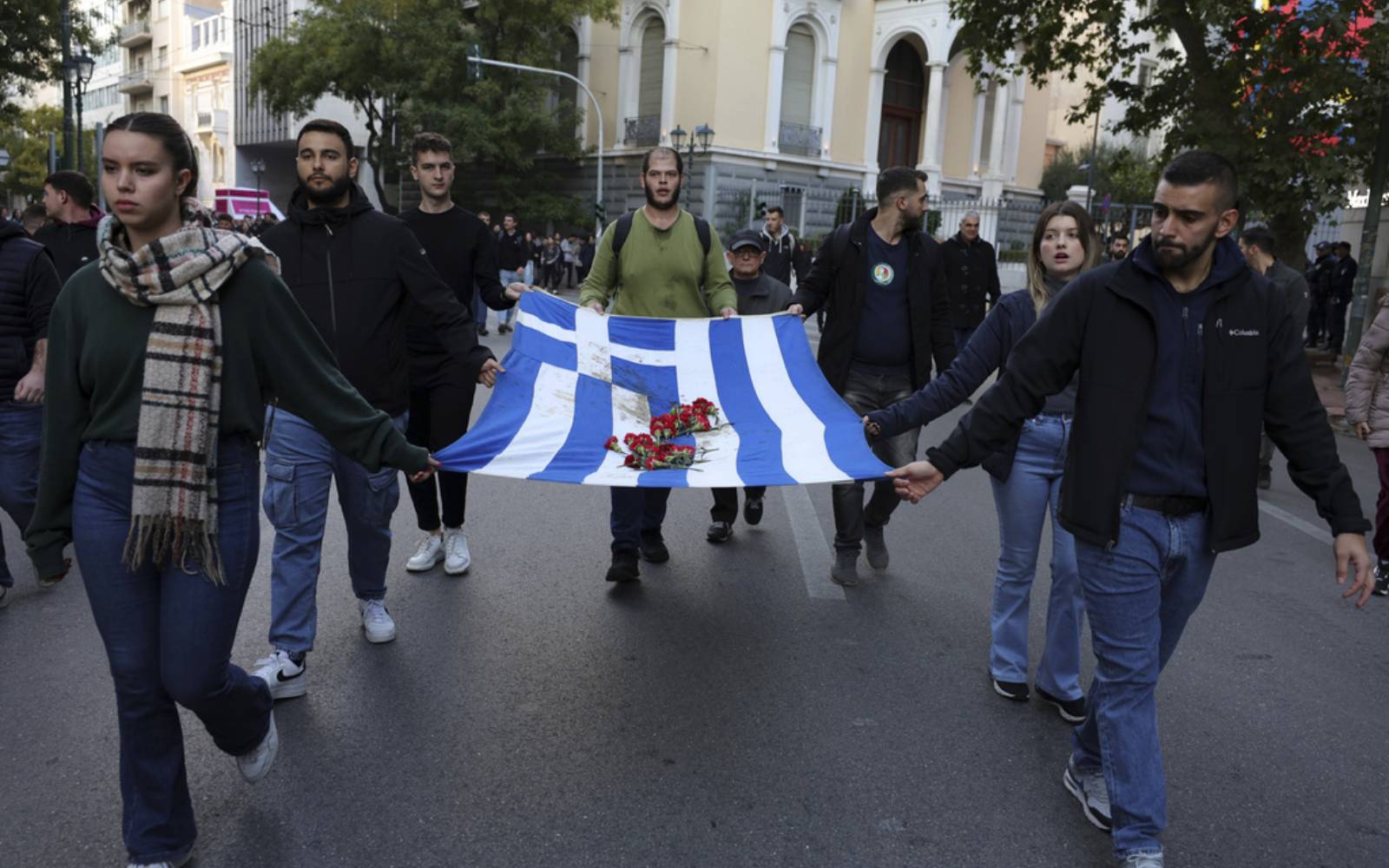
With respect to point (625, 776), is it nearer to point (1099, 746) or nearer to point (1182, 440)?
point (1099, 746)

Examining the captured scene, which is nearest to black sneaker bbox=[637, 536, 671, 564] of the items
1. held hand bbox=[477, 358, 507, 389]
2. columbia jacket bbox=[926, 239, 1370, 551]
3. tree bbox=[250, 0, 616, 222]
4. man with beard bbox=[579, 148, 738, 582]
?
man with beard bbox=[579, 148, 738, 582]

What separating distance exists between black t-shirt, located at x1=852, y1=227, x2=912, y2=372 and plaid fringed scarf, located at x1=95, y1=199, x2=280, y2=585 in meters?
3.64

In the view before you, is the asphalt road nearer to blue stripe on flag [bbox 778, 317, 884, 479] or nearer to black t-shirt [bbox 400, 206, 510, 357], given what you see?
blue stripe on flag [bbox 778, 317, 884, 479]

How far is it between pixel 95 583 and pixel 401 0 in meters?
38.0

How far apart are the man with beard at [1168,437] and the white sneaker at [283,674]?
284cm

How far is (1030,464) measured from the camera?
433 cm

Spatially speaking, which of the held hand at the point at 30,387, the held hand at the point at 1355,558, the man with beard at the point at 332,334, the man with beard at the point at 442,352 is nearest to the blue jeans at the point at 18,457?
the held hand at the point at 30,387

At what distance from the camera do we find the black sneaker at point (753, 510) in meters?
7.18

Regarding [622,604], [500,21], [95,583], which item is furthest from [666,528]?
[500,21]

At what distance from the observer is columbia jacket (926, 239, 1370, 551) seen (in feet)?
9.93

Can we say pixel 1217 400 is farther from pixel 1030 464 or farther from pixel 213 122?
pixel 213 122

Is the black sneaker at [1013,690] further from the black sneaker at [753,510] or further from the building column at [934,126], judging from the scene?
the building column at [934,126]

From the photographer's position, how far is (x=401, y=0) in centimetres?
3700

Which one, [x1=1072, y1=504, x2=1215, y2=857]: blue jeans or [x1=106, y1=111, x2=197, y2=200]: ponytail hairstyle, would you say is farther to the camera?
[x1=1072, y1=504, x2=1215, y2=857]: blue jeans
